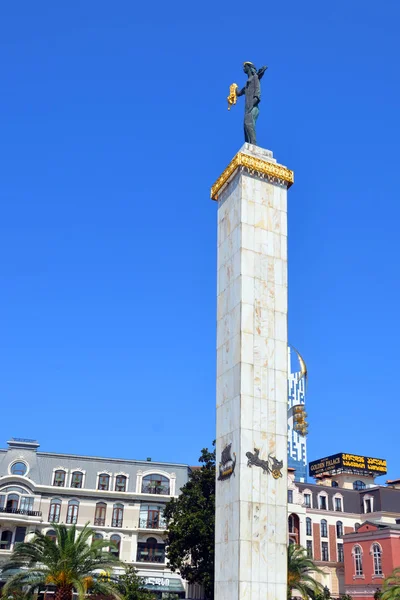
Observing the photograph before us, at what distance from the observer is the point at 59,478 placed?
67.8m

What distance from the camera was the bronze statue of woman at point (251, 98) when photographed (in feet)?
118

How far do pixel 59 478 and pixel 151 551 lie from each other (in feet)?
38.1

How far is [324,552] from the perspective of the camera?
2881 inches

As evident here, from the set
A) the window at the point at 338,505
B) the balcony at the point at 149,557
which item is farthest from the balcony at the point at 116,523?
the window at the point at 338,505

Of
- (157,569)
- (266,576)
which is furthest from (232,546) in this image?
(157,569)

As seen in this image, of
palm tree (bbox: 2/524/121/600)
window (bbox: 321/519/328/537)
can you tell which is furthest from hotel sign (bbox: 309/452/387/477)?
palm tree (bbox: 2/524/121/600)

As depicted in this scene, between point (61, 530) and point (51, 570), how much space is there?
2.18 m

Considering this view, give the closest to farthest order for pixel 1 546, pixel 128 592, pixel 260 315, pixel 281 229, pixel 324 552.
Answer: pixel 260 315 < pixel 281 229 < pixel 128 592 < pixel 1 546 < pixel 324 552

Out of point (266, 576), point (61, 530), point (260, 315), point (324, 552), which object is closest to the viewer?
point (266, 576)

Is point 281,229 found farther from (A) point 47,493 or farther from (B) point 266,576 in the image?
(A) point 47,493

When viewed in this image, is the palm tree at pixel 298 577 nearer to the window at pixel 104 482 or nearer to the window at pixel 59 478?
the window at pixel 104 482

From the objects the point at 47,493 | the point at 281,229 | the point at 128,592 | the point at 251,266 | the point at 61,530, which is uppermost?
the point at 281,229

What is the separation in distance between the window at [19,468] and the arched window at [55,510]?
4.14 metres

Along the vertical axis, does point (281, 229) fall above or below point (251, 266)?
above
